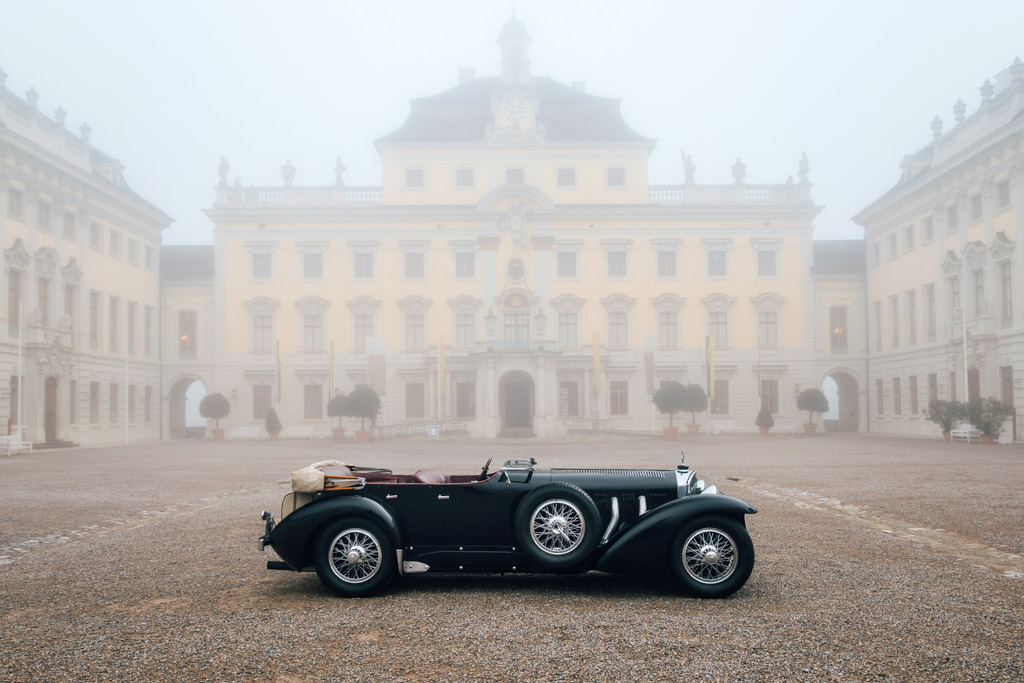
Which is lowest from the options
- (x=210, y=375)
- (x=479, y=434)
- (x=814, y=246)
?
(x=479, y=434)

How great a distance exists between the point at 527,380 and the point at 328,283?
41.0ft

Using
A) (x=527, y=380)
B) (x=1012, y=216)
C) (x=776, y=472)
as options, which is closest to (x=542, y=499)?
(x=776, y=472)

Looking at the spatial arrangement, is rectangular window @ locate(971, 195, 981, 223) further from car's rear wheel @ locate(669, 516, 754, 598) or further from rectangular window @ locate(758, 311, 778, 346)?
car's rear wheel @ locate(669, 516, 754, 598)

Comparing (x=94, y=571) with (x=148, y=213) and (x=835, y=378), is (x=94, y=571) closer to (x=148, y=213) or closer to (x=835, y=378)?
(x=148, y=213)

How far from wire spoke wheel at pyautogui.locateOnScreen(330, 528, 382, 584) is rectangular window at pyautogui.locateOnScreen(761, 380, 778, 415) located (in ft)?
151

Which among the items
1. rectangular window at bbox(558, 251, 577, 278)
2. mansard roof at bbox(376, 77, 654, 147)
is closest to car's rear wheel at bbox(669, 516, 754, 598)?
rectangular window at bbox(558, 251, 577, 278)

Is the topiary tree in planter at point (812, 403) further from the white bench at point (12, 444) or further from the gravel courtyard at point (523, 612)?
the white bench at point (12, 444)

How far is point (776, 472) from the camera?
2047 cm

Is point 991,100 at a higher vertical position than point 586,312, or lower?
higher

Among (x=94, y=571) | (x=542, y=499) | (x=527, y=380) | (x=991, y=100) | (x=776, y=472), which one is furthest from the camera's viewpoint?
(x=527, y=380)

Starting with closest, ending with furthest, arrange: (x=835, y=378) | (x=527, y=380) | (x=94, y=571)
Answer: (x=94, y=571), (x=527, y=380), (x=835, y=378)

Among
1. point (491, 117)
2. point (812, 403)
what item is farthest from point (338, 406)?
point (812, 403)

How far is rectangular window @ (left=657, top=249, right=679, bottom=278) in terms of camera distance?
2024 inches

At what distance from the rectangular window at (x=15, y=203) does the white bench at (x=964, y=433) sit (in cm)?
3810
